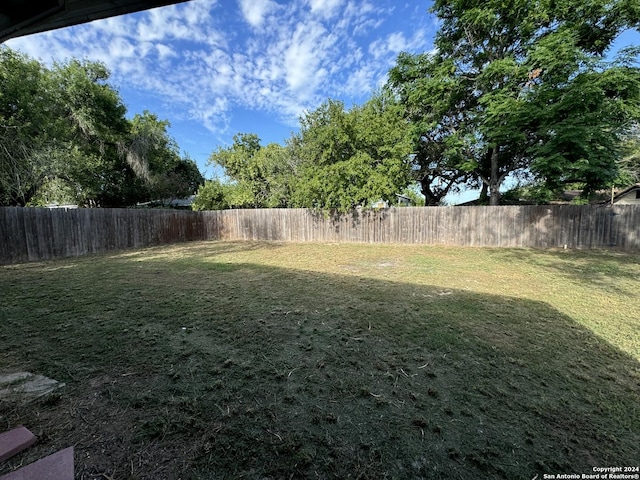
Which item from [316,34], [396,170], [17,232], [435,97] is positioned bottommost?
[17,232]

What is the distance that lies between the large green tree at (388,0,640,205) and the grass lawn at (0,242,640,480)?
20.2 feet

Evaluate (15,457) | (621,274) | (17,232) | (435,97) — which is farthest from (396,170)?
(17,232)

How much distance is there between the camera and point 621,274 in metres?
4.97

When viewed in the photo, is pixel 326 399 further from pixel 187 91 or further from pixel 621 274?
pixel 187 91

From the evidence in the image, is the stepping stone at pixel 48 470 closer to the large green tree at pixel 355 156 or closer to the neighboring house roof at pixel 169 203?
the large green tree at pixel 355 156

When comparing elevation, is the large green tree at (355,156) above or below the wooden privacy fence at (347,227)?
above

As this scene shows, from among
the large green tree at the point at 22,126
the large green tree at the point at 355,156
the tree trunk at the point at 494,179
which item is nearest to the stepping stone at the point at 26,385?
the large green tree at the point at 22,126

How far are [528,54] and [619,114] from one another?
324 cm

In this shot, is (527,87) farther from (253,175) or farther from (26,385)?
(26,385)

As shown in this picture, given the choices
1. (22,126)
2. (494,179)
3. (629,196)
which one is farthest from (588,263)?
(629,196)

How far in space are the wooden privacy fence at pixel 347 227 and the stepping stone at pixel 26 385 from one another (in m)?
7.57

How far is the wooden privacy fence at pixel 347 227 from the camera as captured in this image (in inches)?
295

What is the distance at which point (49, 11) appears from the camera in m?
2.02

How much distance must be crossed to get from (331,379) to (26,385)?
199cm
